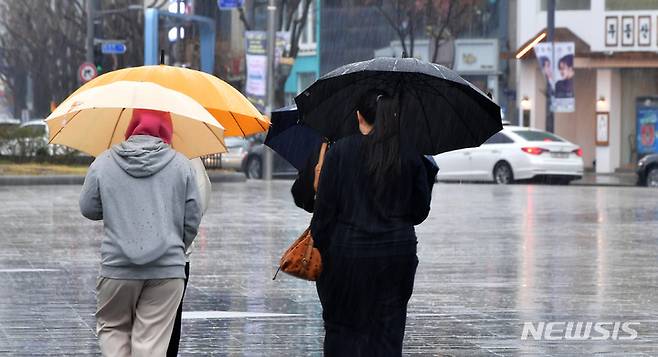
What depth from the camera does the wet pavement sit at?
982 centimetres

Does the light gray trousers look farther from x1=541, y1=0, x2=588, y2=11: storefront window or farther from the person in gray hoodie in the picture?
x1=541, y1=0, x2=588, y2=11: storefront window

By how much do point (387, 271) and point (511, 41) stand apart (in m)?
50.1

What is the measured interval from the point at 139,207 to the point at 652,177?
28.7 meters

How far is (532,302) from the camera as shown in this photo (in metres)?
12.0

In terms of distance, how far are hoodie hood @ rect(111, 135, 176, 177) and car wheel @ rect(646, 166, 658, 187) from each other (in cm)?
2850

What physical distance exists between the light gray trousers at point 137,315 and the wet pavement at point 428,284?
2.51 metres

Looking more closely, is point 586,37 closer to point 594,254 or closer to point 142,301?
point 594,254

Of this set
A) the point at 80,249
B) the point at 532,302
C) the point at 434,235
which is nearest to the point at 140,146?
the point at 532,302

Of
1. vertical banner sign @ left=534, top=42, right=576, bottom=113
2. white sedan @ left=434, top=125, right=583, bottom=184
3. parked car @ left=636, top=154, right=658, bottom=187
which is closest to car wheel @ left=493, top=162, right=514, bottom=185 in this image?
white sedan @ left=434, top=125, right=583, bottom=184

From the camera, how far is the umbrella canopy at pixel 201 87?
8234mm

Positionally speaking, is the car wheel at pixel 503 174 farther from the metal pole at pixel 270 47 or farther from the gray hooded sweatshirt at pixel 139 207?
the gray hooded sweatshirt at pixel 139 207

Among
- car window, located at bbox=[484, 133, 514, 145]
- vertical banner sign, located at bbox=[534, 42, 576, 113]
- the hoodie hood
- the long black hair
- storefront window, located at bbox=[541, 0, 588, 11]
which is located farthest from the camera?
storefront window, located at bbox=[541, 0, 588, 11]

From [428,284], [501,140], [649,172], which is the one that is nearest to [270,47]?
[501,140]

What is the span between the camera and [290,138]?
8.13m
